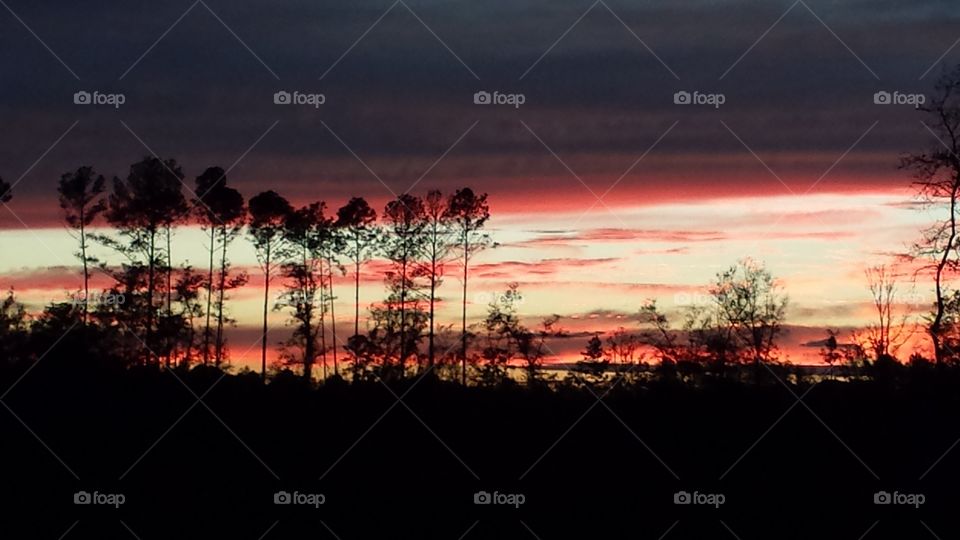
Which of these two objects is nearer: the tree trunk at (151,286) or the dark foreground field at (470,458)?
the dark foreground field at (470,458)

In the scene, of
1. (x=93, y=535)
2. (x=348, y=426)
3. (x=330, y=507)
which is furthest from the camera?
(x=348, y=426)

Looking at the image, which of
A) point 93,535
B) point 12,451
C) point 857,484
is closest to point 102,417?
point 12,451

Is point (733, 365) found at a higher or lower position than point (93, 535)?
higher

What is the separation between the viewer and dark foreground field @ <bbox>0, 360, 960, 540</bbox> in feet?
77.9

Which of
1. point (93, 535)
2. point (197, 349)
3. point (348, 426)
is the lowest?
point (93, 535)

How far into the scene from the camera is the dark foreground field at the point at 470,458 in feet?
77.9

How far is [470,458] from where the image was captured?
28.0m

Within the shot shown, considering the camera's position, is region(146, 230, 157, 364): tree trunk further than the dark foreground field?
Yes

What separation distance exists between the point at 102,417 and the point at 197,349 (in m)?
12.7

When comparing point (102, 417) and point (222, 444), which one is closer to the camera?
point (222, 444)

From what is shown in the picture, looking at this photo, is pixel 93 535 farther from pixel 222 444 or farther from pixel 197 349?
pixel 197 349

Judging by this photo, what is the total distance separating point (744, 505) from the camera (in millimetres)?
25188

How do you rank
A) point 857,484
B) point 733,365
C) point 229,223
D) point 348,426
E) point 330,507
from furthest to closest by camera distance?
1. point 229,223
2. point 733,365
3. point 348,426
4. point 857,484
5. point 330,507

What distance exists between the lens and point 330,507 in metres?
24.3
